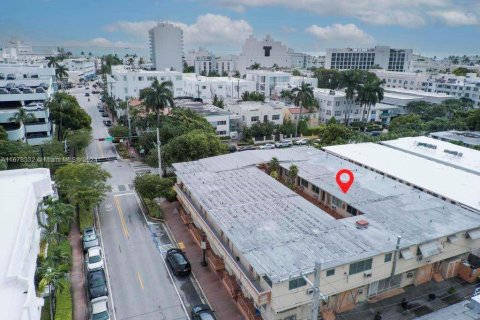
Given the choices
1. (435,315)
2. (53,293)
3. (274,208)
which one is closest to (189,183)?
(274,208)

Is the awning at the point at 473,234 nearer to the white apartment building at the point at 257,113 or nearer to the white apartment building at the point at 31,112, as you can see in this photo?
the white apartment building at the point at 257,113

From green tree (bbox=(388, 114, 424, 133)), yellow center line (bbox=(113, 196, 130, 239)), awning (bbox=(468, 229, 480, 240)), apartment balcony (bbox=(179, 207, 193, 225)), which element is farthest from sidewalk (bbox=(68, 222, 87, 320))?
green tree (bbox=(388, 114, 424, 133))

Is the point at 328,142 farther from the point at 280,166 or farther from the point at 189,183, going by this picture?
the point at 189,183

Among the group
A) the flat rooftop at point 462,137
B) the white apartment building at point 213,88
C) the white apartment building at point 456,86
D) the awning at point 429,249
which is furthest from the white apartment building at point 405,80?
the awning at point 429,249

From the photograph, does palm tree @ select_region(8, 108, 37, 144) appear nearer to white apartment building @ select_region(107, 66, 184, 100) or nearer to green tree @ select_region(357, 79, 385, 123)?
white apartment building @ select_region(107, 66, 184, 100)

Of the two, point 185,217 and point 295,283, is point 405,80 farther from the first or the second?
point 295,283

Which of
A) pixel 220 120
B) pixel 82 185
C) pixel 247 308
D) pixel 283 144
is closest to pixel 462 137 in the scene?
pixel 283 144
